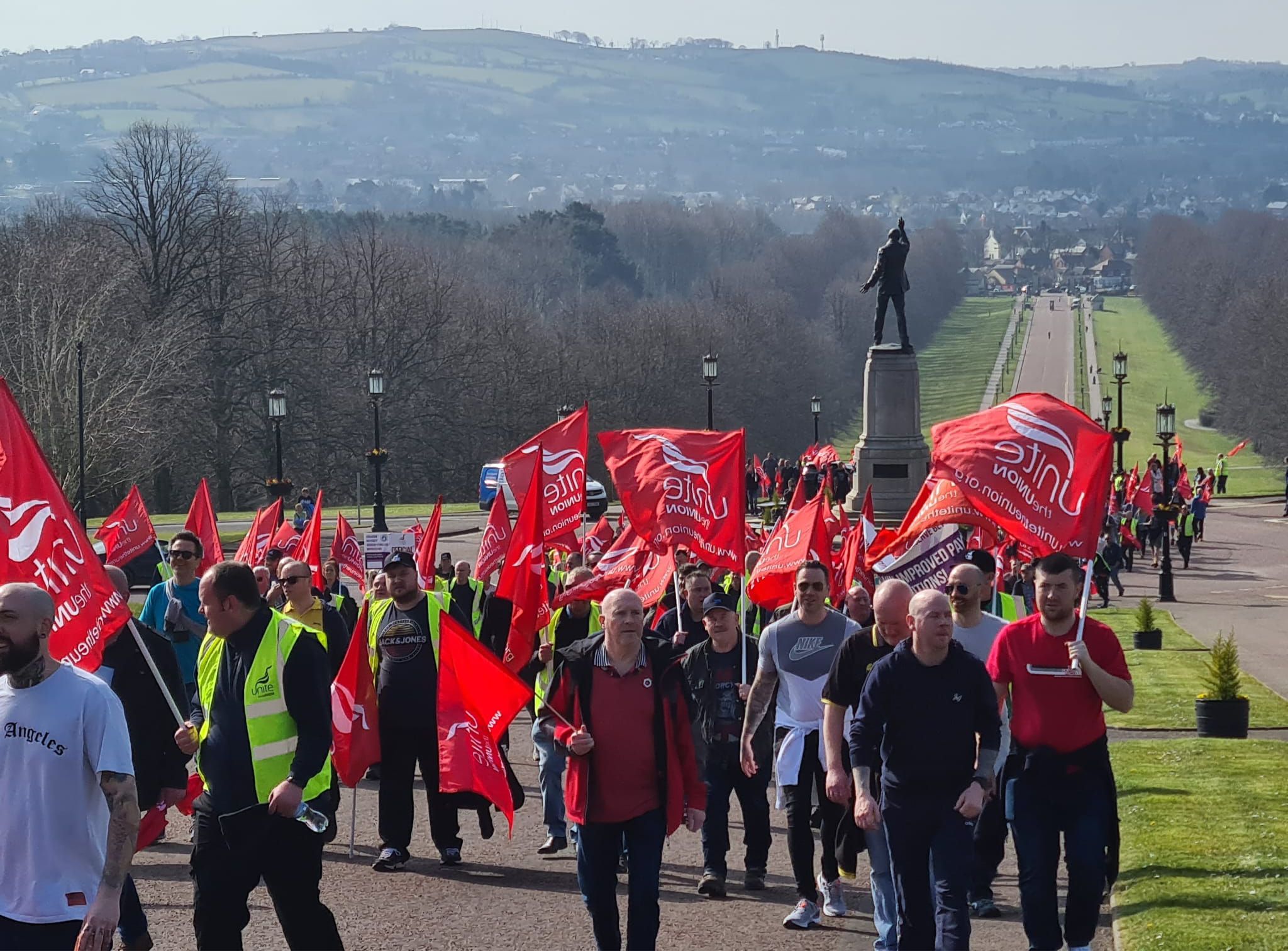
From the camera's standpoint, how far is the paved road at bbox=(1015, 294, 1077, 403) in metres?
132

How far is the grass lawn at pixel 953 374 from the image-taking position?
423 feet

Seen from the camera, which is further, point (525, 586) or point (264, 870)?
point (525, 586)

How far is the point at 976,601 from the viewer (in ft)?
33.3

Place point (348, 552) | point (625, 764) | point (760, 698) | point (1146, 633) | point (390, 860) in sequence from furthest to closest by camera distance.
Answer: point (1146, 633), point (348, 552), point (390, 860), point (760, 698), point (625, 764)

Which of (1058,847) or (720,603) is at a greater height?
(720,603)

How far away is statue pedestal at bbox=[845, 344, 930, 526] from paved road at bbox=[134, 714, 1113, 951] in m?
27.6

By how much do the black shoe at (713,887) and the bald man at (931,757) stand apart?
251 centimetres

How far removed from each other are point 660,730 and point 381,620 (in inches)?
134

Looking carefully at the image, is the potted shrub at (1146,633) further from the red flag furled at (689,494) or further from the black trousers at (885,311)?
the black trousers at (885,311)

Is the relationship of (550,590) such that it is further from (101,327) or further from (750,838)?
(101,327)

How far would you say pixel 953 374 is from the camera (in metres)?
157

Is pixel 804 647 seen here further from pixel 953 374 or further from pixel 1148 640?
pixel 953 374

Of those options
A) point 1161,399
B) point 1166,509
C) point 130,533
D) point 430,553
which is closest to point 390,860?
point 430,553

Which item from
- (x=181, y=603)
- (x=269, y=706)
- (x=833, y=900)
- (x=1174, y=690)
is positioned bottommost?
(x=1174, y=690)
